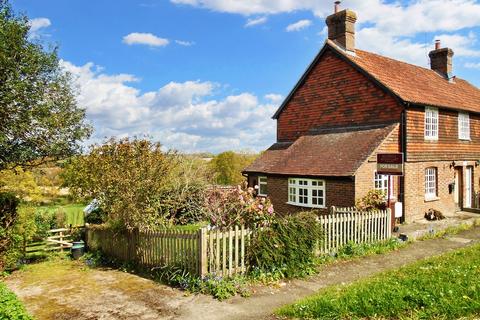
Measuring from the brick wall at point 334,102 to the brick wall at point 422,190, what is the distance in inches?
112

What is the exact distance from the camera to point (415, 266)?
960cm

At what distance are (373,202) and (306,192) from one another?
12.9ft

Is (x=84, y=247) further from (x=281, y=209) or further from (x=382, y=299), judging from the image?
(x=382, y=299)

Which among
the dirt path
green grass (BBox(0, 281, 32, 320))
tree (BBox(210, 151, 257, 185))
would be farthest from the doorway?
green grass (BBox(0, 281, 32, 320))

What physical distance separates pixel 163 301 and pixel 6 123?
7.99 meters

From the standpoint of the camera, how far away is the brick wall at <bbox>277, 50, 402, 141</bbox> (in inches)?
751

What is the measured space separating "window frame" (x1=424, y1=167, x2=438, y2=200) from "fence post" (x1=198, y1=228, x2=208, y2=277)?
47.3 feet

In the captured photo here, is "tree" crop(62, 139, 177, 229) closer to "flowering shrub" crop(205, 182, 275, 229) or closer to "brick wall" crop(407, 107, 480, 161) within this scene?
"flowering shrub" crop(205, 182, 275, 229)

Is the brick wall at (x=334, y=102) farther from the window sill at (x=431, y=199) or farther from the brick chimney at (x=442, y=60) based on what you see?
the brick chimney at (x=442, y=60)

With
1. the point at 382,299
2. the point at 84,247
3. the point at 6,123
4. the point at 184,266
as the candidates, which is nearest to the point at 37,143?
the point at 6,123

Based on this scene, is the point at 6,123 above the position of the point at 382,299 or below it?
above

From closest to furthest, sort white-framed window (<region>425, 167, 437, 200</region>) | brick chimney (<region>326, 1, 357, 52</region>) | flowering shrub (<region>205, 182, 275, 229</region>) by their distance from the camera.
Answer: flowering shrub (<region>205, 182, 275, 229</region>) → white-framed window (<region>425, 167, 437, 200</region>) → brick chimney (<region>326, 1, 357, 52</region>)

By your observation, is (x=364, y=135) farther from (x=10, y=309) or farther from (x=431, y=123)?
(x=10, y=309)

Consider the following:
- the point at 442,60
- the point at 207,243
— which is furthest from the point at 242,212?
the point at 442,60
